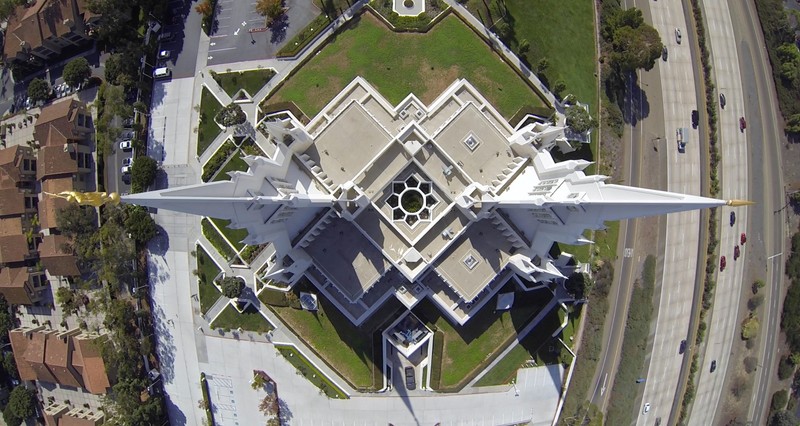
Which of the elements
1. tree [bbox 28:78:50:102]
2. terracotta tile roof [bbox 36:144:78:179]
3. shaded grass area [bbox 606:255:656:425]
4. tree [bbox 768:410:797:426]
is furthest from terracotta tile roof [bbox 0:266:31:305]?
tree [bbox 768:410:797:426]

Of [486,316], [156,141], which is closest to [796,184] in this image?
[486,316]

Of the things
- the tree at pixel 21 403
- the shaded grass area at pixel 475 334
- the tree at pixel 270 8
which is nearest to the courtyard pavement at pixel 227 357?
the shaded grass area at pixel 475 334

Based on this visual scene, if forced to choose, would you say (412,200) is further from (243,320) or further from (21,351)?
(21,351)

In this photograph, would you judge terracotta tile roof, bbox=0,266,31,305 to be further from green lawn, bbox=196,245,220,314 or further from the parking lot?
the parking lot

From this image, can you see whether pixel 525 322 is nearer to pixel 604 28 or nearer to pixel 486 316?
pixel 486 316

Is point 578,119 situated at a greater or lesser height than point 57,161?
lesser

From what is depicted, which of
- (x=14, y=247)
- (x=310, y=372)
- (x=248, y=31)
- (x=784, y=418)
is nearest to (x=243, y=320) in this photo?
(x=310, y=372)
